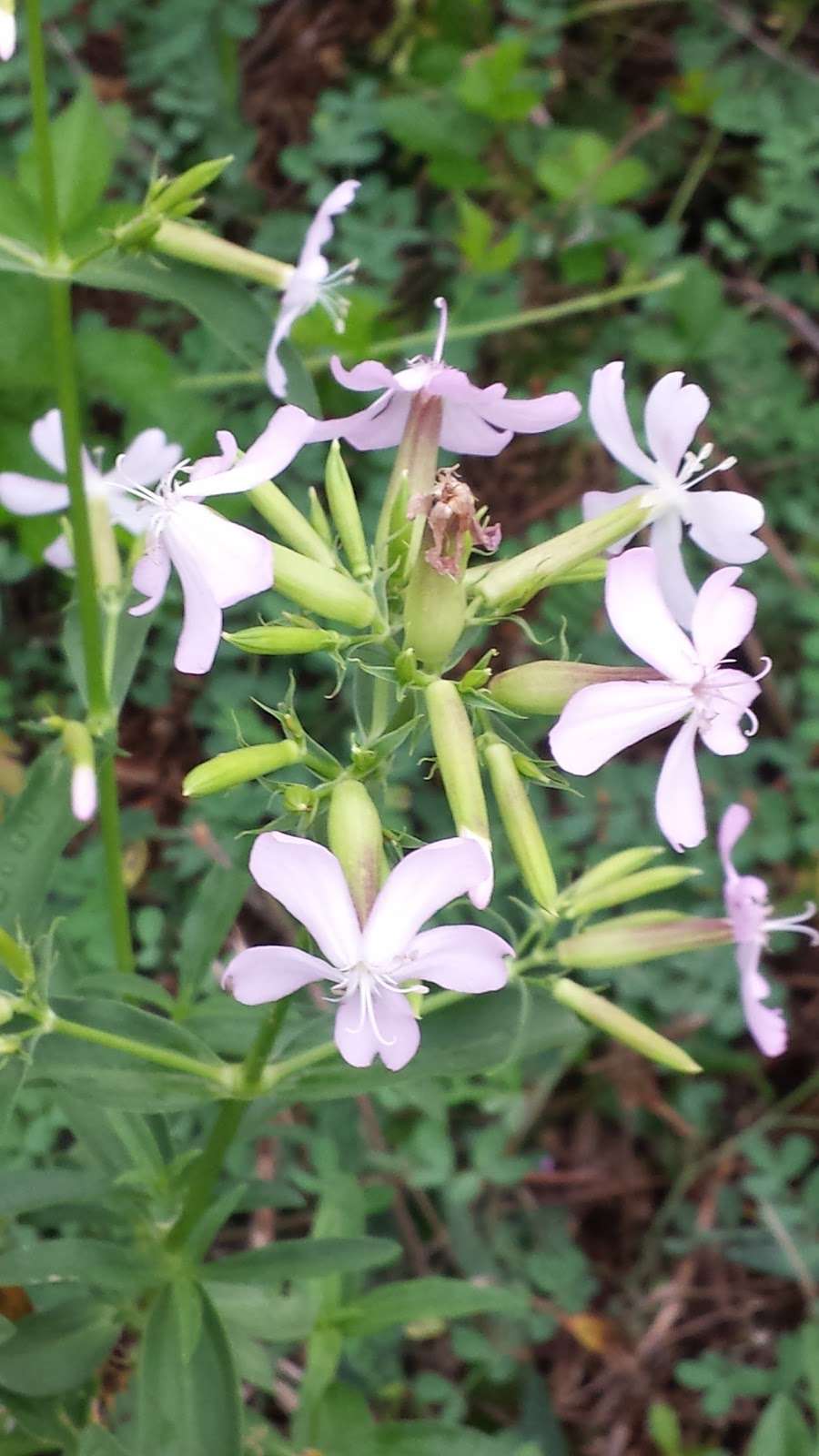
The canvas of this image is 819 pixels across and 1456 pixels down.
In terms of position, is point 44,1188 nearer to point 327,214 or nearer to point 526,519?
point 327,214

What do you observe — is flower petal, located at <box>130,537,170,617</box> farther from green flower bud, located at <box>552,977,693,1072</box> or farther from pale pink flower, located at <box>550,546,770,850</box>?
green flower bud, located at <box>552,977,693,1072</box>

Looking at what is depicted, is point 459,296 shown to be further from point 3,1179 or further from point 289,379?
point 3,1179

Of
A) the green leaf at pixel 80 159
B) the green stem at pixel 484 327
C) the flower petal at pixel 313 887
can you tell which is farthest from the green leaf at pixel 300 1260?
the green leaf at pixel 80 159

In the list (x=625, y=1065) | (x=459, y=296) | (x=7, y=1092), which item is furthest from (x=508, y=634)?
(x=7, y=1092)

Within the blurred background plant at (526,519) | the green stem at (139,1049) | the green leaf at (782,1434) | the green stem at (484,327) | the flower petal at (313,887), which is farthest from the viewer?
the green stem at (484,327)

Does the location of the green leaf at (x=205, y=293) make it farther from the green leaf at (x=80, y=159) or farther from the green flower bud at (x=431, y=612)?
the green leaf at (x=80, y=159)

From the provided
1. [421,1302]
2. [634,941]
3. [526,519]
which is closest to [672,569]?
[634,941]
